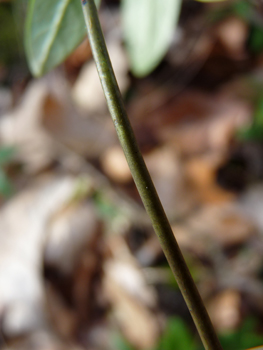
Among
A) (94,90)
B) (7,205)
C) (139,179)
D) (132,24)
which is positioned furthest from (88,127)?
(139,179)

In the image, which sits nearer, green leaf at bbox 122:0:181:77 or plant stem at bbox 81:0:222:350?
plant stem at bbox 81:0:222:350

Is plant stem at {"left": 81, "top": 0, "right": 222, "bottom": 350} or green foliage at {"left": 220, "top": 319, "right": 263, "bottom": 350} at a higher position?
plant stem at {"left": 81, "top": 0, "right": 222, "bottom": 350}

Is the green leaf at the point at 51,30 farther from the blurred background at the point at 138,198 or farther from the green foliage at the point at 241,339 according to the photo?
the green foliage at the point at 241,339

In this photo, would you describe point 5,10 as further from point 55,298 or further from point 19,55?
point 55,298

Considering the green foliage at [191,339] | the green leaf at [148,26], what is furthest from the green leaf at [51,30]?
the green foliage at [191,339]

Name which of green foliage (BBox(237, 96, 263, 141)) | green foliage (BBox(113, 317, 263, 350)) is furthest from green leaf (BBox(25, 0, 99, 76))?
green foliage (BBox(237, 96, 263, 141))

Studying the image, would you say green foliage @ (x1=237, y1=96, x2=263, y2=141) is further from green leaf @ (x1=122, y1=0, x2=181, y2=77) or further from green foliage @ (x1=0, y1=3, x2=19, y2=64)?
green foliage @ (x1=0, y1=3, x2=19, y2=64)

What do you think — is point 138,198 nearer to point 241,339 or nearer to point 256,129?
point 256,129
